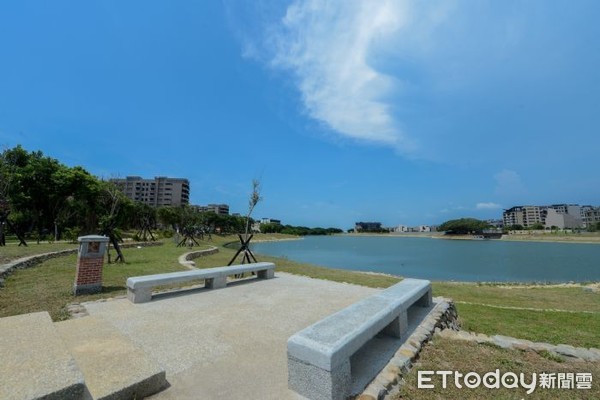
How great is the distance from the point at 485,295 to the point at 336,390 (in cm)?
940

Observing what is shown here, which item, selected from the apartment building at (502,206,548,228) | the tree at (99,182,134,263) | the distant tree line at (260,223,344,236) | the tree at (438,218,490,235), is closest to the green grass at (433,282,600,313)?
the tree at (99,182,134,263)

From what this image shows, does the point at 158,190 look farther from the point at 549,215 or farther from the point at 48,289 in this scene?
the point at 549,215

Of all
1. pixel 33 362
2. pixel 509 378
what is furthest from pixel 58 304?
pixel 509 378

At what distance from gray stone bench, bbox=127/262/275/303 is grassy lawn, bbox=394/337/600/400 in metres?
4.17

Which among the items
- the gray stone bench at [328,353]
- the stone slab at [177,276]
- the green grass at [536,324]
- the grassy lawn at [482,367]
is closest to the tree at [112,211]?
the stone slab at [177,276]

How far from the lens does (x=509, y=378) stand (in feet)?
10.1

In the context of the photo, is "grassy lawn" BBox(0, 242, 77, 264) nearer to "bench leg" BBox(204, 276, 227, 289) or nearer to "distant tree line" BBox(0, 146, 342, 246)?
"distant tree line" BBox(0, 146, 342, 246)

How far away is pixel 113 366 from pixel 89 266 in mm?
4488

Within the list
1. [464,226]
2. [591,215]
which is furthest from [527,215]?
[464,226]

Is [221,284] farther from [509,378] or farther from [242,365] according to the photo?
[509,378]

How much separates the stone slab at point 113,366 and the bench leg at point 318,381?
105 cm

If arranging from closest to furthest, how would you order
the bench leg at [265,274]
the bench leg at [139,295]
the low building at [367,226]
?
the bench leg at [139,295]
the bench leg at [265,274]
the low building at [367,226]

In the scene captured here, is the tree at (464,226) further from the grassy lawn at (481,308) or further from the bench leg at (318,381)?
the bench leg at (318,381)

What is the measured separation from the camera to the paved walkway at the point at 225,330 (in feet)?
8.28
